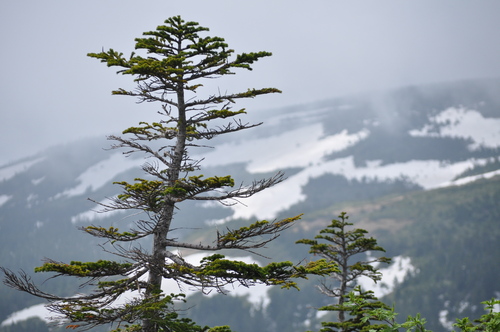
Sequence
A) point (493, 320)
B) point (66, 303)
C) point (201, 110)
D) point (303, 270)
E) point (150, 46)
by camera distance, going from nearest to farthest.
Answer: point (493, 320), point (303, 270), point (66, 303), point (150, 46), point (201, 110)

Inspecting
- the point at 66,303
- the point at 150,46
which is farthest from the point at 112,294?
the point at 150,46

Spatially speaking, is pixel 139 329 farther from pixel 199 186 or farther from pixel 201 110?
pixel 201 110

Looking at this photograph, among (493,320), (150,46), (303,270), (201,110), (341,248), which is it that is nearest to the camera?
(493,320)

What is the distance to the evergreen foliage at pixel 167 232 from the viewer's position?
37.7 ft

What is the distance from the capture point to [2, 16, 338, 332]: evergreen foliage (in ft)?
37.7

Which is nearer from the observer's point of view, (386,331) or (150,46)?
(386,331)

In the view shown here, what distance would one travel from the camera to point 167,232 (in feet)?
45.2

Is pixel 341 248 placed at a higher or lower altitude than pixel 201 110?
lower

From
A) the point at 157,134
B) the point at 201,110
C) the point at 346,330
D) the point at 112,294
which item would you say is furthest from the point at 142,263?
the point at 346,330

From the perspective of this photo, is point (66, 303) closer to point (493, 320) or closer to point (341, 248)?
point (493, 320)

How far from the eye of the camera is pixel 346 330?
17.6 m

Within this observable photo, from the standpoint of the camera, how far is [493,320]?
28.8 feet

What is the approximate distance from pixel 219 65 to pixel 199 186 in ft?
13.8

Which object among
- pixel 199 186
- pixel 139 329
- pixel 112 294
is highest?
pixel 199 186
